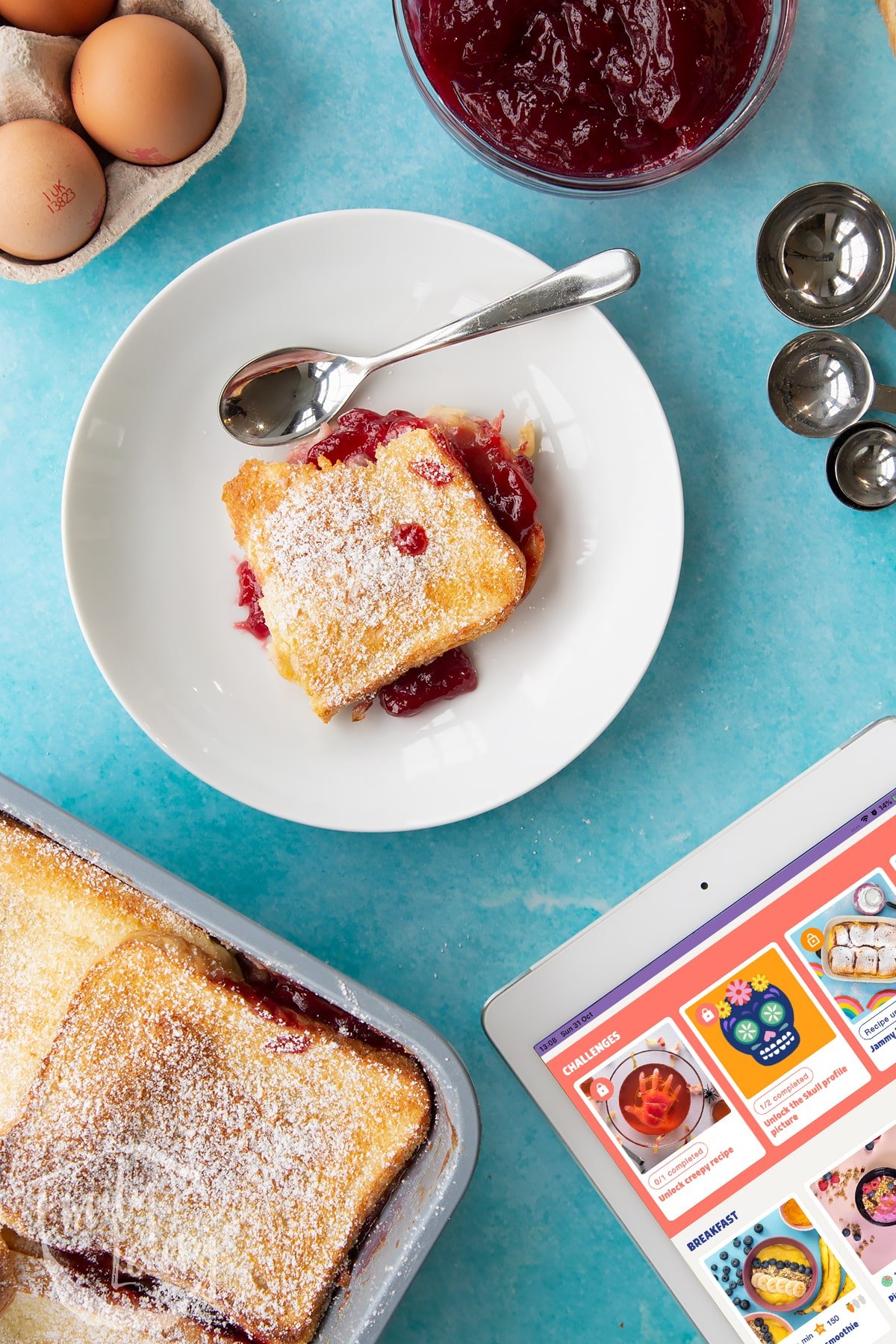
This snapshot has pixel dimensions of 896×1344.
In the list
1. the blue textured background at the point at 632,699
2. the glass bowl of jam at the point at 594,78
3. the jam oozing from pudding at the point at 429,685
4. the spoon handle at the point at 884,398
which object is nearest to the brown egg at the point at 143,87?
the blue textured background at the point at 632,699

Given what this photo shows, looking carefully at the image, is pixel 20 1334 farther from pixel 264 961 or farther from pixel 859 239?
pixel 859 239

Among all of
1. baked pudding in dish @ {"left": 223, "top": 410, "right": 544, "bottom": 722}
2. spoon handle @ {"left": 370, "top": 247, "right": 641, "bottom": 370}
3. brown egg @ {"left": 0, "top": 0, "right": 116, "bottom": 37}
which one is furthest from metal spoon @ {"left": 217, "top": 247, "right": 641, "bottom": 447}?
brown egg @ {"left": 0, "top": 0, "right": 116, "bottom": 37}

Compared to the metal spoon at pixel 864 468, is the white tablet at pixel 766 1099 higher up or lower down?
lower down

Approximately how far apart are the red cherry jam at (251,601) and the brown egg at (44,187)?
0.60 metres

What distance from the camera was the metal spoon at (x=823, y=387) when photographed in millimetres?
1638

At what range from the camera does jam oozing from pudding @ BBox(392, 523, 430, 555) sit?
4.96 ft

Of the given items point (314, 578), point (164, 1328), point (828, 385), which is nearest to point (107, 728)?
point (314, 578)

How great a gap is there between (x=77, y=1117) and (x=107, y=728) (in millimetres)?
660

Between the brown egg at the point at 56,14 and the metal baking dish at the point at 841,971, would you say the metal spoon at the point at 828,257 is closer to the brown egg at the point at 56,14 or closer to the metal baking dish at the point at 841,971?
the metal baking dish at the point at 841,971

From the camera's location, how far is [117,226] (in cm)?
159

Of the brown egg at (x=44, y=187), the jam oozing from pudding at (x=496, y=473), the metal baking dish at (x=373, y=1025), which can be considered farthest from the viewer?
the jam oozing from pudding at (x=496, y=473)

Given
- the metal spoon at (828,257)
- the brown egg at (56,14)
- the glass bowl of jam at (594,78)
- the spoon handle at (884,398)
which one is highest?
the brown egg at (56,14)

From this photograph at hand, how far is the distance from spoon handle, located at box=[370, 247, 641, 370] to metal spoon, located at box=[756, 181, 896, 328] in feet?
1.11

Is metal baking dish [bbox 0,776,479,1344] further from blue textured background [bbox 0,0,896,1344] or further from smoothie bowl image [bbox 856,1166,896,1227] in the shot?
smoothie bowl image [bbox 856,1166,896,1227]
